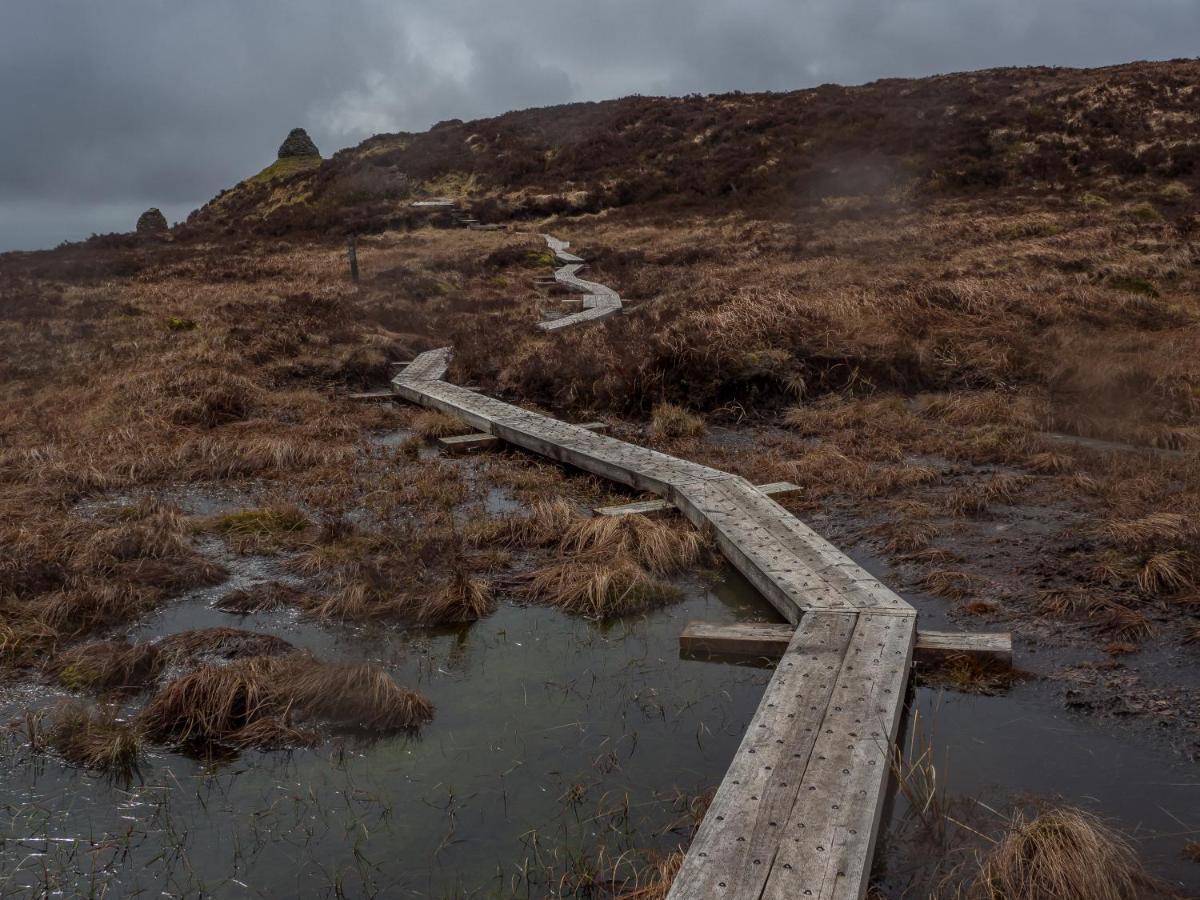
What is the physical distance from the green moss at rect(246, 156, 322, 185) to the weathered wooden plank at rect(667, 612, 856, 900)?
182 ft

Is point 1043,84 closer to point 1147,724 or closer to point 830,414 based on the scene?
point 830,414

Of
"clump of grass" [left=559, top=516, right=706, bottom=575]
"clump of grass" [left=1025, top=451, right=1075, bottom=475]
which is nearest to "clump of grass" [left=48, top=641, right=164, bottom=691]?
"clump of grass" [left=559, top=516, right=706, bottom=575]

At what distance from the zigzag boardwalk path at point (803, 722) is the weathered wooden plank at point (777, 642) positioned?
23 centimetres

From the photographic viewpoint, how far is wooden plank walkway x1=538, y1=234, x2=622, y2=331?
61.2ft

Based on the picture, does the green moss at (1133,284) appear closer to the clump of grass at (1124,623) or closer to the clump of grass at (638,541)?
the clump of grass at (1124,623)

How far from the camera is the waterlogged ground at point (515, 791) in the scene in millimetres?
4195

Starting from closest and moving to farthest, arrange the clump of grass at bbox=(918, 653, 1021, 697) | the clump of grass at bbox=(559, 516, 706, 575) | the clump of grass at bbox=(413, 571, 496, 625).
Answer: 1. the clump of grass at bbox=(918, 653, 1021, 697)
2. the clump of grass at bbox=(413, 571, 496, 625)
3. the clump of grass at bbox=(559, 516, 706, 575)

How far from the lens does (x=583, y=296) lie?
23.2 metres

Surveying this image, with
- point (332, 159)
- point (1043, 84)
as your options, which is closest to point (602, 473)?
point (1043, 84)

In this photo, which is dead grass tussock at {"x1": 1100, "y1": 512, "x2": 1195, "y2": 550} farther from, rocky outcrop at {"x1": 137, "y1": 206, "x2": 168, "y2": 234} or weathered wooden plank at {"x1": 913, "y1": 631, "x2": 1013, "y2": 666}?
rocky outcrop at {"x1": 137, "y1": 206, "x2": 168, "y2": 234}

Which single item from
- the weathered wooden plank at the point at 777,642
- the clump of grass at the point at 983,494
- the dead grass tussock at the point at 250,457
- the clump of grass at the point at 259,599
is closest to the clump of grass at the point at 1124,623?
the weathered wooden plank at the point at 777,642

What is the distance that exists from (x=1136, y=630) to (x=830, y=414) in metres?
6.27

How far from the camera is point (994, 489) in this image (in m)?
9.10

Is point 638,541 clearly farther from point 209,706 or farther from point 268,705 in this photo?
point 209,706
